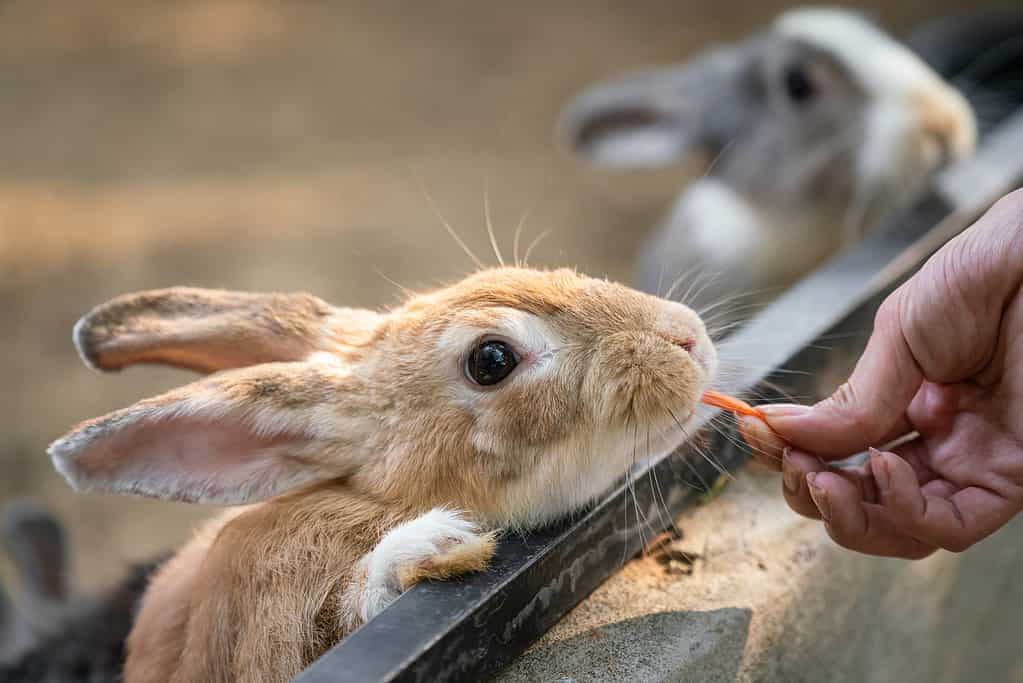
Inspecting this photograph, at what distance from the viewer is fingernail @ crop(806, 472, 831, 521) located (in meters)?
1.74

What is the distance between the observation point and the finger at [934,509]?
173 centimetres

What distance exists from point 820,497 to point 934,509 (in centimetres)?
19

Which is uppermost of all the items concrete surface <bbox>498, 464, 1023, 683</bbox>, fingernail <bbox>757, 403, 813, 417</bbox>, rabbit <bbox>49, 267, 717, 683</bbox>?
rabbit <bbox>49, 267, 717, 683</bbox>

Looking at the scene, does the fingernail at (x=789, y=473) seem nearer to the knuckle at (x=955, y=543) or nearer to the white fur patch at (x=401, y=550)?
the knuckle at (x=955, y=543)

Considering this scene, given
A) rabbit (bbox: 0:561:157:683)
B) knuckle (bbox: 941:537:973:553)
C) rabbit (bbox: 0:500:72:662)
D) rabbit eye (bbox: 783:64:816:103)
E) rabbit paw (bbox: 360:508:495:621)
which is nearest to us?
rabbit paw (bbox: 360:508:495:621)

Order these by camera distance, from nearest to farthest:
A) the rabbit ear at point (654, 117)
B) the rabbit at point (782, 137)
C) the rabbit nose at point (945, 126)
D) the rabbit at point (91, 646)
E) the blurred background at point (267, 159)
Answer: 1. the rabbit at point (91, 646)
2. the rabbit nose at point (945, 126)
3. the rabbit at point (782, 137)
4. the rabbit ear at point (654, 117)
5. the blurred background at point (267, 159)

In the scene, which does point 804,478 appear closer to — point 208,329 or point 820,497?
point 820,497

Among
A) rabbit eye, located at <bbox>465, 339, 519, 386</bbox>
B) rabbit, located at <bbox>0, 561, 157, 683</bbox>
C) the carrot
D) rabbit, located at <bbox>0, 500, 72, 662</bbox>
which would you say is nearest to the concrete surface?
the carrot

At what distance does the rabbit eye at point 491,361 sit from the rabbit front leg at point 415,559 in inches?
9.8

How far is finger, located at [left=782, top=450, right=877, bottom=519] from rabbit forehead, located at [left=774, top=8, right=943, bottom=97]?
2.43 meters

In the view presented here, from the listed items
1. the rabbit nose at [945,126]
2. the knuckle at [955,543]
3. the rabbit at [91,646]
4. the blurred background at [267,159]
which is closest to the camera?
the knuckle at [955,543]

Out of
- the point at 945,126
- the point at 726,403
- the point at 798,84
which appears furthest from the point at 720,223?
the point at 726,403

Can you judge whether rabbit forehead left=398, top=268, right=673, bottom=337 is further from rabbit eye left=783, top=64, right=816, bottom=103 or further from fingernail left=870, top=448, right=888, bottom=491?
rabbit eye left=783, top=64, right=816, bottom=103

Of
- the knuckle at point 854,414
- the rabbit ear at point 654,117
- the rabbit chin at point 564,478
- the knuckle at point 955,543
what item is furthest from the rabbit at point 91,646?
the rabbit ear at point 654,117
